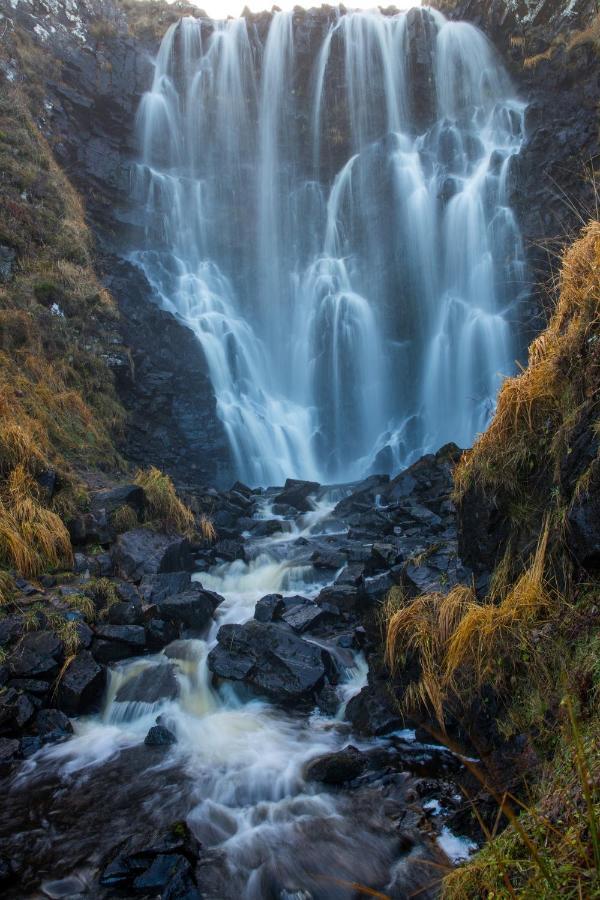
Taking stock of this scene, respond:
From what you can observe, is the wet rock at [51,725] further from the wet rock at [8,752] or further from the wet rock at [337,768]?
the wet rock at [337,768]

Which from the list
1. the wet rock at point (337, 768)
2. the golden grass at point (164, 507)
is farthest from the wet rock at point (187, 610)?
the wet rock at point (337, 768)

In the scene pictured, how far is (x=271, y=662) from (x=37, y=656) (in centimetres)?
260

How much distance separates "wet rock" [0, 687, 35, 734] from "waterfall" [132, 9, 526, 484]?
1076cm

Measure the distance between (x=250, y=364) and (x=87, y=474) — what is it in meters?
9.79

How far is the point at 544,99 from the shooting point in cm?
2050

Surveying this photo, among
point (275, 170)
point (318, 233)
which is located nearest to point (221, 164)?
point (275, 170)

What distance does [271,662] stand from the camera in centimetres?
654

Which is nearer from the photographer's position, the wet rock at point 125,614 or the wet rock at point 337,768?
the wet rock at point 337,768

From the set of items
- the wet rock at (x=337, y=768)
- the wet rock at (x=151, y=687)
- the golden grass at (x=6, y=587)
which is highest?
the golden grass at (x=6, y=587)

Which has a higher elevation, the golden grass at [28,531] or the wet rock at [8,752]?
the golden grass at [28,531]

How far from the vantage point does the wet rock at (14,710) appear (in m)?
5.70

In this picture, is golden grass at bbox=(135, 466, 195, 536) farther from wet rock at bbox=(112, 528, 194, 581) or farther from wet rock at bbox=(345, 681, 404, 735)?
wet rock at bbox=(345, 681, 404, 735)

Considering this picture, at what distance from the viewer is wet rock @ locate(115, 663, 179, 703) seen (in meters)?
6.43

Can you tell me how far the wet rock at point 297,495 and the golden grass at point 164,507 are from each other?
3.74m
